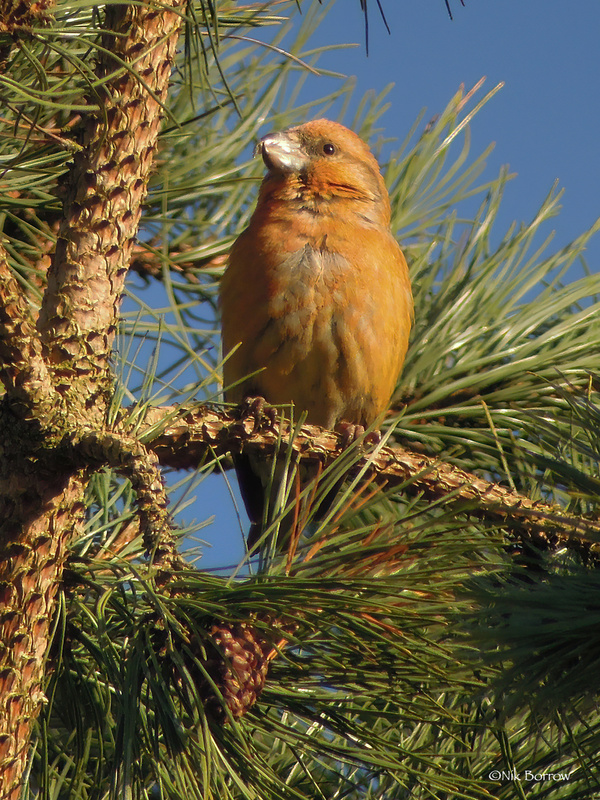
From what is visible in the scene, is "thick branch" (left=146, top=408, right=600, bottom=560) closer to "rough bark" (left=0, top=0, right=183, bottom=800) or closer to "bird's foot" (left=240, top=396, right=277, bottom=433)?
"bird's foot" (left=240, top=396, right=277, bottom=433)

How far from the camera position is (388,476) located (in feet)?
6.89

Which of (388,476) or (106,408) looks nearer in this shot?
(106,408)

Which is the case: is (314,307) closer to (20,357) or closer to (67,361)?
(67,361)

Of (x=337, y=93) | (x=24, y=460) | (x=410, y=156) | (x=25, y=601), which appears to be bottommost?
(x=25, y=601)

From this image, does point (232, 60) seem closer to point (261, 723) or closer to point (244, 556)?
point (244, 556)

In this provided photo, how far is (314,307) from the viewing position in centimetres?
320

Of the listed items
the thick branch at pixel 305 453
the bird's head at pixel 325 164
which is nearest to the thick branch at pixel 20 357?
the thick branch at pixel 305 453

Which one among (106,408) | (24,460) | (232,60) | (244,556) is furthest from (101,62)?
(232,60)

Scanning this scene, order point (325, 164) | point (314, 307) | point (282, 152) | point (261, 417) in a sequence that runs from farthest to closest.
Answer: point (325, 164) → point (282, 152) → point (314, 307) → point (261, 417)

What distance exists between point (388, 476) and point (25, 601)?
2.91 ft

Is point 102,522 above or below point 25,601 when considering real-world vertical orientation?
above

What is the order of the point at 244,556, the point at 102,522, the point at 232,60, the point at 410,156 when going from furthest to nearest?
the point at 410,156, the point at 232,60, the point at 102,522, the point at 244,556

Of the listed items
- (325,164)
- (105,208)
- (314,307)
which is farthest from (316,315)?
(105,208)

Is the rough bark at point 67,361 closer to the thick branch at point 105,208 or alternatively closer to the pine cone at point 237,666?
the thick branch at point 105,208
